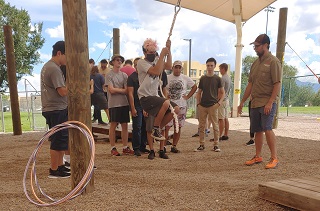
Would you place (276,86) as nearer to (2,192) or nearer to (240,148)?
(240,148)

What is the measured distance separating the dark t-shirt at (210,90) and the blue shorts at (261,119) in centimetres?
125

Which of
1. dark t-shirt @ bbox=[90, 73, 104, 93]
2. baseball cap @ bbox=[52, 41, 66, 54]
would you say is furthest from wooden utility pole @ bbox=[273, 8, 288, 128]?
baseball cap @ bbox=[52, 41, 66, 54]

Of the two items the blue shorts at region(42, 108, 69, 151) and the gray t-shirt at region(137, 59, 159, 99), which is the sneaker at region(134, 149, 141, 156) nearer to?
the gray t-shirt at region(137, 59, 159, 99)

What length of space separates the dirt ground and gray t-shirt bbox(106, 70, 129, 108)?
40.7 inches

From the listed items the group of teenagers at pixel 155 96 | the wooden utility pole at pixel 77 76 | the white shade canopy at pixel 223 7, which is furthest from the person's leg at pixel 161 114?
the white shade canopy at pixel 223 7

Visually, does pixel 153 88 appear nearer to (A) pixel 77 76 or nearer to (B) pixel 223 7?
(A) pixel 77 76

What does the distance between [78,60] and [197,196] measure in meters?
2.03

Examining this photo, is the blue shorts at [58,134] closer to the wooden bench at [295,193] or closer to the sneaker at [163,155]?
the sneaker at [163,155]

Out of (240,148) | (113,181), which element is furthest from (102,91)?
(113,181)

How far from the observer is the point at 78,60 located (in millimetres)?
3307

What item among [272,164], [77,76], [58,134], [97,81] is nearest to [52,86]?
[58,134]

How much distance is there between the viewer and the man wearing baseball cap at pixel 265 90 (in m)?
4.65

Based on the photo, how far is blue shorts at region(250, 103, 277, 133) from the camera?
4.71m

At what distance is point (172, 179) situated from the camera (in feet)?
13.8
